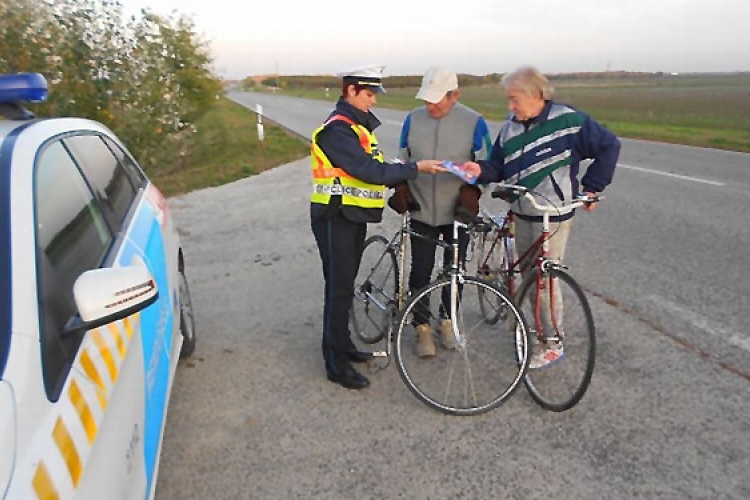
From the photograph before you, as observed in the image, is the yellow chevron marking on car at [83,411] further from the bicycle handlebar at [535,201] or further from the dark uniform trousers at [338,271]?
the bicycle handlebar at [535,201]

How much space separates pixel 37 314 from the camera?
1792 millimetres

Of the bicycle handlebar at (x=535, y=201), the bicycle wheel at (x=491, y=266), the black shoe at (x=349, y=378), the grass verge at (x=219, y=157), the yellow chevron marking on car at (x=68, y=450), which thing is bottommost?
the grass verge at (x=219, y=157)

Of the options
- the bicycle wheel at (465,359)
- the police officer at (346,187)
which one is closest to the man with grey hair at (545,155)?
the bicycle wheel at (465,359)

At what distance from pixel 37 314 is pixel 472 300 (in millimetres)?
2728

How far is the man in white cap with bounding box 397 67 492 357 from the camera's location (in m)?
3.70

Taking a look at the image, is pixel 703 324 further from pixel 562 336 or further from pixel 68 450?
pixel 68 450

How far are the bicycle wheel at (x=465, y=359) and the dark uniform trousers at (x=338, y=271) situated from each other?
397 mm

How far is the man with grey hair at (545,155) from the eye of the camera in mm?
3543

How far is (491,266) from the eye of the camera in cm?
Result: 425

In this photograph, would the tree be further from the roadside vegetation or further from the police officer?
the police officer

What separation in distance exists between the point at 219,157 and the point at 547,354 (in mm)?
14945

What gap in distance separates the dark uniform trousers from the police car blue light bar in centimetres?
157

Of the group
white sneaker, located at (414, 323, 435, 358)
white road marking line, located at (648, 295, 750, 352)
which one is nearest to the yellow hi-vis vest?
white sneaker, located at (414, 323, 435, 358)

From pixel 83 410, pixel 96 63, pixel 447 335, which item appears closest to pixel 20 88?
pixel 83 410
